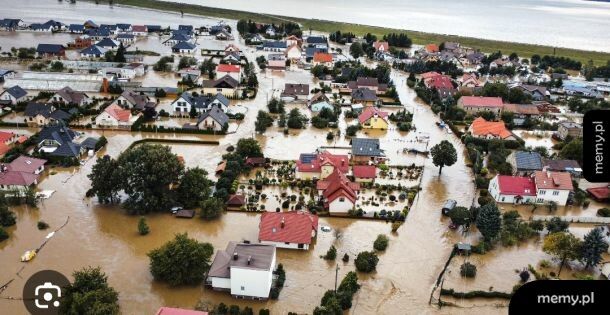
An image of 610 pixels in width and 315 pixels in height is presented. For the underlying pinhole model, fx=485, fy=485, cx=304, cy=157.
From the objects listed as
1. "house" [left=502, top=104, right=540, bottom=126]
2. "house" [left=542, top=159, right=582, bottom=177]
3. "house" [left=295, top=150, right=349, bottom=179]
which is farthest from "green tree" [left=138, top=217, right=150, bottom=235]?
"house" [left=502, top=104, right=540, bottom=126]

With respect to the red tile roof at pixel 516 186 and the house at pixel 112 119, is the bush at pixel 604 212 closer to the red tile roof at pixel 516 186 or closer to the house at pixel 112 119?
the red tile roof at pixel 516 186

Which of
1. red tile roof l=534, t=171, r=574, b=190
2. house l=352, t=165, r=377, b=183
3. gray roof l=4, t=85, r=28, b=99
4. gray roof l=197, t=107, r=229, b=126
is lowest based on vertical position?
house l=352, t=165, r=377, b=183

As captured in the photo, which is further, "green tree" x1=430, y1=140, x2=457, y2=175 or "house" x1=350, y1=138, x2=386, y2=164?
"house" x1=350, y1=138, x2=386, y2=164

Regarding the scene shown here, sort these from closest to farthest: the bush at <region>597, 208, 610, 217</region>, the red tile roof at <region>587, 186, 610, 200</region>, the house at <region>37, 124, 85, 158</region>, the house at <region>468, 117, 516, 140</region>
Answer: the bush at <region>597, 208, 610, 217</region>, the red tile roof at <region>587, 186, 610, 200</region>, the house at <region>37, 124, 85, 158</region>, the house at <region>468, 117, 516, 140</region>

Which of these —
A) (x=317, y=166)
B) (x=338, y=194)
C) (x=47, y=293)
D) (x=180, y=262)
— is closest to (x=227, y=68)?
(x=317, y=166)

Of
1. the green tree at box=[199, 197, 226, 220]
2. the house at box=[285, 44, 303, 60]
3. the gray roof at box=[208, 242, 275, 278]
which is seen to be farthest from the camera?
the house at box=[285, 44, 303, 60]

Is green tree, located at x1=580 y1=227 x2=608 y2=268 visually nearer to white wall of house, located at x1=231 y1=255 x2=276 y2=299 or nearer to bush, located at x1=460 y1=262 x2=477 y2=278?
bush, located at x1=460 y1=262 x2=477 y2=278

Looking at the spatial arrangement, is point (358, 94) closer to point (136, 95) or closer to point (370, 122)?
point (370, 122)
